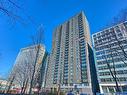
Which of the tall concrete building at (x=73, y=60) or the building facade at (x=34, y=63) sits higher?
the tall concrete building at (x=73, y=60)

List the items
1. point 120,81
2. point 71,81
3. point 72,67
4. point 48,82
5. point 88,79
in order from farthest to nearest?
point 48,82 < point 72,67 < point 71,81 < point 88,79 < point 120,81

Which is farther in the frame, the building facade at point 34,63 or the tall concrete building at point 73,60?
the tall concrete building at point 73,60

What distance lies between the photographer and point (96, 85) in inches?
3327

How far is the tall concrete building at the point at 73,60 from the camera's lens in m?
80.0

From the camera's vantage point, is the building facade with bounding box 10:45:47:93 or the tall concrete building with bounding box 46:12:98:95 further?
the tall concrete building with bounding box 46:12:98:95

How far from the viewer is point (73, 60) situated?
9294 centimetres

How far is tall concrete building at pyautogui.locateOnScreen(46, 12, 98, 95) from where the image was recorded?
80.0m

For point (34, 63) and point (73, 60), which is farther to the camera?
point (73, 60)

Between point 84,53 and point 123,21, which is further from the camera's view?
point 84,53

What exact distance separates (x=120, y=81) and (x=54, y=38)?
84067mm

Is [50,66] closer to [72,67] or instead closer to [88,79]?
[72,67]

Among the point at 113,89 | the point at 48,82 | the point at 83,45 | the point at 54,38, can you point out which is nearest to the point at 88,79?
the point at 113,89

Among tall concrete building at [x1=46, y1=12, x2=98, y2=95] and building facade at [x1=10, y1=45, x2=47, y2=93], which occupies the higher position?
tall concrete building at [x1=46, y1=12, x2=98, y2=95]

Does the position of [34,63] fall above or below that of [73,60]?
below
